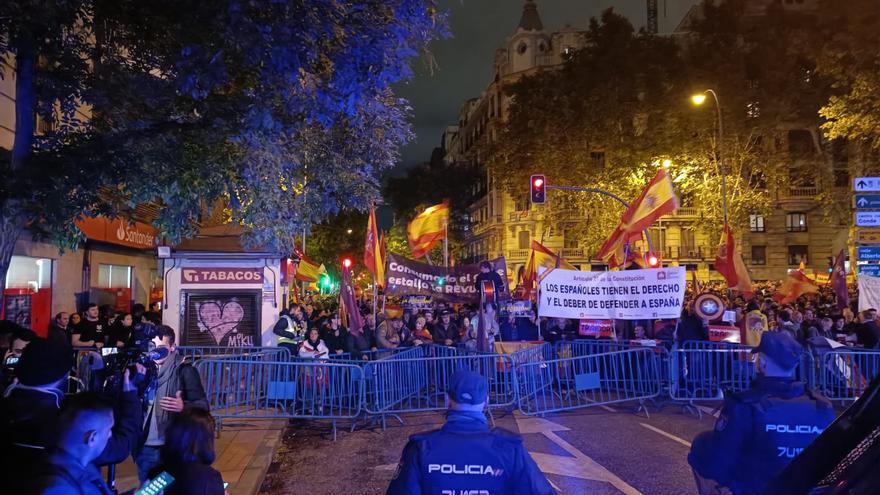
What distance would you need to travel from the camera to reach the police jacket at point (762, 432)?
3.33m

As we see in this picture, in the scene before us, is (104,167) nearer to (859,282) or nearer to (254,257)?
(254,257)

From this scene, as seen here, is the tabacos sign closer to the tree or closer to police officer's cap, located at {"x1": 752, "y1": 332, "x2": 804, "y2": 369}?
the tree

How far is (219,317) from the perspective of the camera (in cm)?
1453

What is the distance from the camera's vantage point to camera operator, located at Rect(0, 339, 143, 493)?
3.32 m

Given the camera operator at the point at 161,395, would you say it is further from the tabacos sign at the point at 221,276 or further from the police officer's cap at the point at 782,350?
the tabacos sign at the point at 221,276

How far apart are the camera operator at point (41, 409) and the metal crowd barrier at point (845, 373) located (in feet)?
33.1

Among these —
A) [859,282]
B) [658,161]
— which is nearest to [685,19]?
[658,161]

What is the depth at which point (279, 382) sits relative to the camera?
9414mm

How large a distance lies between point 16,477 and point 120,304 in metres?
16.7

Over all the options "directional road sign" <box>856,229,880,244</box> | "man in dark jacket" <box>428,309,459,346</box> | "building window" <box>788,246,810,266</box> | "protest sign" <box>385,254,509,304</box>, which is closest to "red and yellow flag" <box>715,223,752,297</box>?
"directional road sign" <box>856,229,880,244</box>

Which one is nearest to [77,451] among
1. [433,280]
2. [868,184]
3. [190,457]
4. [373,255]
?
[190,457]

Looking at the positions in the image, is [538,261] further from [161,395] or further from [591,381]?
[161,395]

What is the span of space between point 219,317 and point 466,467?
12714 mm

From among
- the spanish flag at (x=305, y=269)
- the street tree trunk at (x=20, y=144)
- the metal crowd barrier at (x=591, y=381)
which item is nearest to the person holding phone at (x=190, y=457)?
the street tree trunk at (x=20, y=144)
